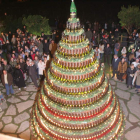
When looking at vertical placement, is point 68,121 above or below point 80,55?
below

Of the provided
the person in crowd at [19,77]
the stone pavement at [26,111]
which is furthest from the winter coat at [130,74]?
the person in crowd at [19,77]

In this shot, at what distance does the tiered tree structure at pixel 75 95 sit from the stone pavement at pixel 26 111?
1621 millimetres

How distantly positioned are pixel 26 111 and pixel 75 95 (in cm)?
422

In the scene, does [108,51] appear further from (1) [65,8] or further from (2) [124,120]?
(1) [65,8]

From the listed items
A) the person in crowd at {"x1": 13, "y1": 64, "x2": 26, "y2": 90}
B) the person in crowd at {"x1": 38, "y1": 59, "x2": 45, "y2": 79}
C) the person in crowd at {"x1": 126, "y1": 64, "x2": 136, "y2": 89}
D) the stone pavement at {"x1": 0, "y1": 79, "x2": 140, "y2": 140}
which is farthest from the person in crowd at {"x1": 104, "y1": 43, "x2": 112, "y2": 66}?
the person in crowd at {"x1": 13, "y1": 64, "x2": 26, "y2": 90}

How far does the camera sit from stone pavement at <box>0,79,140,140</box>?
8.76m

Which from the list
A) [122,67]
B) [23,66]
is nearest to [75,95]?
[122,67]

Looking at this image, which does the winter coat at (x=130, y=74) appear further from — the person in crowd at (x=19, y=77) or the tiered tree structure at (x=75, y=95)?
the person in crowd at (x=19, y=77)

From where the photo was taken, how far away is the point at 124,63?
11312mm

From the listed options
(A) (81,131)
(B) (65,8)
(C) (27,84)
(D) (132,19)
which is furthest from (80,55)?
(B) (65,8)

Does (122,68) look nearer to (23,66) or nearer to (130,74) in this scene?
(130,74)

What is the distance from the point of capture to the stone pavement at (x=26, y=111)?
8.76m

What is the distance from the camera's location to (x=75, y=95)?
22.5ft

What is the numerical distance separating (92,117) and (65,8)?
90.5 ft
